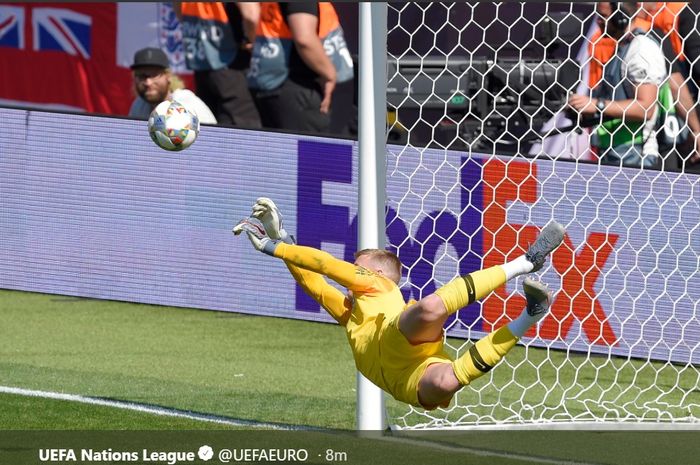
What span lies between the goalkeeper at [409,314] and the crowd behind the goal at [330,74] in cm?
273

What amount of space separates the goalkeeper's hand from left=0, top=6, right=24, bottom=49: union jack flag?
952 cm

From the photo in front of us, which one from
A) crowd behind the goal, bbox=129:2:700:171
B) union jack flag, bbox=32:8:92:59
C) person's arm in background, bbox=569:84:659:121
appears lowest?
person's arm in background, bbox=569:84:659:121

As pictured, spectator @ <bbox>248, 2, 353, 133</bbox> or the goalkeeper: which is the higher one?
spectator @ <bbox>248, 2, 353, 133</bbox>

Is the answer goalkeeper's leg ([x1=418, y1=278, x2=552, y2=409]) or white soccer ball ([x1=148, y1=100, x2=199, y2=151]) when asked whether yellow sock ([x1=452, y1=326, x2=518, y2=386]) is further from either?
white soccer ball ([x1=148, y1=100, x2=199, y2=151])

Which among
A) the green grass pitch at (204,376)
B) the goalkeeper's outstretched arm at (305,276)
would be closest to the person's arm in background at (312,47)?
the green grass pitch at (204,376)

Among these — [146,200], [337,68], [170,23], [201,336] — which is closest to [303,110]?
[337,68]

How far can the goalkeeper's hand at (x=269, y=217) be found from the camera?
24.1 ft

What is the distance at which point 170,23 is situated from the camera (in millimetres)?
15203

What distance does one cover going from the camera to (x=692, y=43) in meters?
10.1

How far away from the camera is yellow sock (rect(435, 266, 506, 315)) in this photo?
22.5ft

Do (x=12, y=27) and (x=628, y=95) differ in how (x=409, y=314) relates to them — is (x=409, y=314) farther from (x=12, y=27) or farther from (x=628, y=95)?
(x=12, y=27)

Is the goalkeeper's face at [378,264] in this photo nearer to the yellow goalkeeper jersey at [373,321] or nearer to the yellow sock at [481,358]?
the yellow goalkeeper jersey at [373,321]

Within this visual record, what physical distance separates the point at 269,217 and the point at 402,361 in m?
1.00

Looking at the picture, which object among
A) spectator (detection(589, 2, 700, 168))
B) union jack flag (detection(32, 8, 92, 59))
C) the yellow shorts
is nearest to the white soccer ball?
the yellow shorts
